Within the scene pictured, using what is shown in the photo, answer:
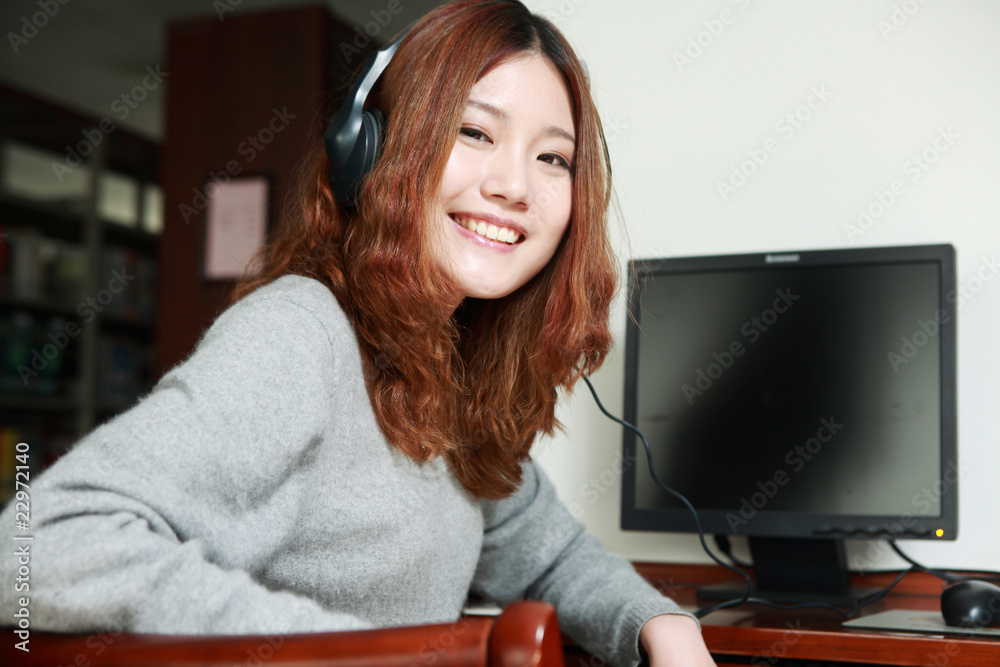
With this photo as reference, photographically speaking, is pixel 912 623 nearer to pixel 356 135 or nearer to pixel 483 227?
pixel 483 227

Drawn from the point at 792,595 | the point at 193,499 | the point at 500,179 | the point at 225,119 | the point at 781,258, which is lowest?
the point at 792,595

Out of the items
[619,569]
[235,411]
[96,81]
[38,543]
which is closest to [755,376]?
[619,569]

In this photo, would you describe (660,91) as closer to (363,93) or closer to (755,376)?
(755,376)

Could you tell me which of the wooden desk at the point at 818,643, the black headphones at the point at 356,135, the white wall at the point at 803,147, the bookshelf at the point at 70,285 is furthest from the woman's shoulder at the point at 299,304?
the bookshelf at the point at 70,285

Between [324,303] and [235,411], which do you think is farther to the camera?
[324,303]

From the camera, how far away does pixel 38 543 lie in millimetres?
519

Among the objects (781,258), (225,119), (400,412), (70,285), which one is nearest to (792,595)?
(781,258)

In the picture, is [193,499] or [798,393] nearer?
[193,499]

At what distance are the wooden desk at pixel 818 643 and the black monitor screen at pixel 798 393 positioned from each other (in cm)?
15

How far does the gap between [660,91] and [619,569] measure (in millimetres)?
886

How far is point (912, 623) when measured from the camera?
100cm

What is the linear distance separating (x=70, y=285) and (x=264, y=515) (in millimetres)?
3380

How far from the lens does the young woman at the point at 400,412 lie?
1.79ft

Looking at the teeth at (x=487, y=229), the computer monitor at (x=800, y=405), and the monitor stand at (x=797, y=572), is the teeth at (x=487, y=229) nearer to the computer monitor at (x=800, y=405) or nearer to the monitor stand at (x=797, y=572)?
the computer monitor at (x=800, y=405)
